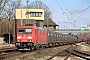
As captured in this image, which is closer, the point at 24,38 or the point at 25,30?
the point at 24,38

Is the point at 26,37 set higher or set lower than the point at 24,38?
higher

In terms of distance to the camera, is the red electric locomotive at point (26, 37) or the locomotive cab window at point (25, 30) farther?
the locomotive cab window at point (25, 30)

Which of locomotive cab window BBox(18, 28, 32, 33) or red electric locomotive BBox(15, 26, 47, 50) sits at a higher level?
locomotive cab window BBox(18, 28, 32, 33)

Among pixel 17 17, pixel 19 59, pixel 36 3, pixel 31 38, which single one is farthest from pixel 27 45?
pixel 36 3

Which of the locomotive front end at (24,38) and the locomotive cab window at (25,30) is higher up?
the locomotive cab window at (25,30)

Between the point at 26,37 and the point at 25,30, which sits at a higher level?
the point at 25,30

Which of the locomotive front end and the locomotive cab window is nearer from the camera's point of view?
the locomotive front end

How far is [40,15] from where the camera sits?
3524 inches

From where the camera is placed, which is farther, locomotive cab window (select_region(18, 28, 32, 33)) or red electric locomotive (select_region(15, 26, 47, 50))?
locomotive cab window (select_region(18, 28, 32, 33))

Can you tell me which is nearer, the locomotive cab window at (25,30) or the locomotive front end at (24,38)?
the locomotive front end at (24,38)

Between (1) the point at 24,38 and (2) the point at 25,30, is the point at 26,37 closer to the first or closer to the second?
(1) the point at 24,38

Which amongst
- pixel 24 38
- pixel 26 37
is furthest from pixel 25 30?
pixel 24 38

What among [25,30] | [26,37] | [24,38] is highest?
[25,30]

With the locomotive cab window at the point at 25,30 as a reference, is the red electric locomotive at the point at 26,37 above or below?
below
